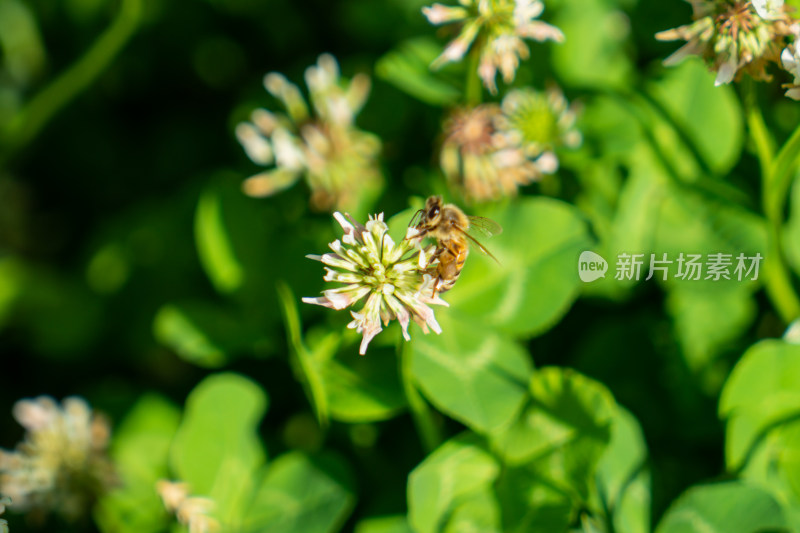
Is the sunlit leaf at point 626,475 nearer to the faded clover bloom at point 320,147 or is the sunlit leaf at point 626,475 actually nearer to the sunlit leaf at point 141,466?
the faded clover bloom at point 320,147

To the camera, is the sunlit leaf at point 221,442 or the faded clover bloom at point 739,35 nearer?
the faded clover bloom at point 739,35

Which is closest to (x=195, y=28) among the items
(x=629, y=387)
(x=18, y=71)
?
(x=18, y=71)

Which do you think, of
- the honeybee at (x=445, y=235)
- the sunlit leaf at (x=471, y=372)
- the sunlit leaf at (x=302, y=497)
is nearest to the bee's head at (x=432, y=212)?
the honeybee at (x=445, y=235)

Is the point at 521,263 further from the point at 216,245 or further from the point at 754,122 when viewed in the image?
the point at 216,245

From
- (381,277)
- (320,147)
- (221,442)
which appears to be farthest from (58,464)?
(381,277)

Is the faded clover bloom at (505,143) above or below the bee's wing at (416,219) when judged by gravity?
above

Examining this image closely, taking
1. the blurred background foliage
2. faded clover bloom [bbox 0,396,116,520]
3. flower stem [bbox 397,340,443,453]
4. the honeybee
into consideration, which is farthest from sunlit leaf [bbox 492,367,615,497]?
faded clover bloom [bbox 0,396,116,520]
